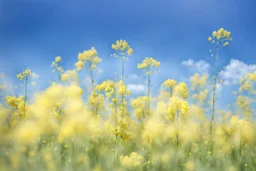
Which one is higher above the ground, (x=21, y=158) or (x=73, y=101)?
(x=73, y=101)

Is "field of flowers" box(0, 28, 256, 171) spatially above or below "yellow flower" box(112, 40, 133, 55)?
below

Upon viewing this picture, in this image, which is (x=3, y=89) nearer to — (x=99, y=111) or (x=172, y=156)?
(x=99, y=111)

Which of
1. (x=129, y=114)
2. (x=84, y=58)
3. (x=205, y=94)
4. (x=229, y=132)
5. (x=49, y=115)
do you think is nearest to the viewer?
(x=49, y=115)

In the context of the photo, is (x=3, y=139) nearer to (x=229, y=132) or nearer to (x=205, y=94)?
(x=229, y=132)

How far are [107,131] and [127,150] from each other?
2.46 ft

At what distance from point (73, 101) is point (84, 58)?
138 cm

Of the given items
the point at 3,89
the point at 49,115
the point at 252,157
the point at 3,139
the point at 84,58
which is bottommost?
the point at 252,157

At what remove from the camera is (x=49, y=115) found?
610cm

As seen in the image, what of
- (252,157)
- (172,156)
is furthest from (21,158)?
(252,157)

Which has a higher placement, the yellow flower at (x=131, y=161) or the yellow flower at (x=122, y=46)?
the yellow flower at (x=122, y=46)

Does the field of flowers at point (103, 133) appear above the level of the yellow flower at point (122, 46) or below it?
below

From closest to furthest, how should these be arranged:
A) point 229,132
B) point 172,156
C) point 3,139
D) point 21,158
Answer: point 21,158, point 3,139, point 172,156, point 229,132

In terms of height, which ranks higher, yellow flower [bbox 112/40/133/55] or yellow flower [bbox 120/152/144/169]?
yellow flower [bbox 112/40/133/55]

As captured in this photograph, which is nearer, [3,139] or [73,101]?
[3,139]
